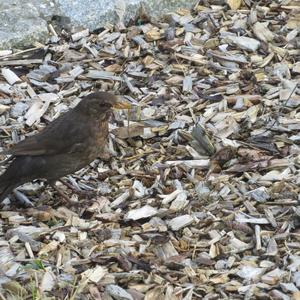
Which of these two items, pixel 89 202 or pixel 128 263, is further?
pixel 89 202

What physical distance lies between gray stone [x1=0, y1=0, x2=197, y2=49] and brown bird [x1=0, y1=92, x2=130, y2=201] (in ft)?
4.92

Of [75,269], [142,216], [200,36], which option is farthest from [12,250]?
[200,36]

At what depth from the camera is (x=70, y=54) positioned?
7.58 meters

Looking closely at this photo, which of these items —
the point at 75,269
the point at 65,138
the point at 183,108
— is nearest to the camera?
the point at 75,269

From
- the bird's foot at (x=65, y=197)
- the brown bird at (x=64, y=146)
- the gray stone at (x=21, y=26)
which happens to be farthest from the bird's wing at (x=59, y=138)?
the gray stone at (x=21, y=26)

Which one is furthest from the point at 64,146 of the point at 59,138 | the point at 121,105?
the point at 121,105

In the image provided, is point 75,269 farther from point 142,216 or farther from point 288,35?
point 288,35

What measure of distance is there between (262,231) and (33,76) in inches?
103

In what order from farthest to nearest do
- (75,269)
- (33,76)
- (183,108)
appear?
(33,76), (183,108), (75,269)

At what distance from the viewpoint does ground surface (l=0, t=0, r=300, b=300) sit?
5273 millimetres

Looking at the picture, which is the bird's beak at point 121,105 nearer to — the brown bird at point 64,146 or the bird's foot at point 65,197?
the brown bird at point 64,146

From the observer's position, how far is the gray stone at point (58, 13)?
7.73 metres

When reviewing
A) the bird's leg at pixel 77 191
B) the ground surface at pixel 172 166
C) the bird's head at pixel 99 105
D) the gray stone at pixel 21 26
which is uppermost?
the bird's head at pixel 99 105

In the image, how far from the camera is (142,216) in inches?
229
